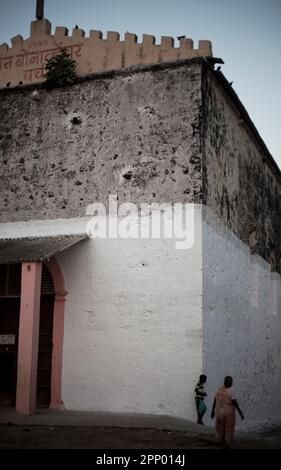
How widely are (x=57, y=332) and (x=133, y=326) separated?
1.71 metres

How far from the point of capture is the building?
1162cm

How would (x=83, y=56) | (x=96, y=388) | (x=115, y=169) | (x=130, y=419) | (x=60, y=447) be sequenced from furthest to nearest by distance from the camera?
(x=83, y=56), (x=115, y=169), (x=96, y=388), (x=130, y=419), (x=60, y=447)

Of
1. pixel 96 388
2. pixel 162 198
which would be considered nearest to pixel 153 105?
pixel 162 198

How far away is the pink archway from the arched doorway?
0.59ft

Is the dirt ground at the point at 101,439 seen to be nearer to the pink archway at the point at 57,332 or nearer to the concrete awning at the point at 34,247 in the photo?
the pink archway at the point at 57,332

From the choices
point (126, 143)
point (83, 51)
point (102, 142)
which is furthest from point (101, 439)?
point (83, 51)

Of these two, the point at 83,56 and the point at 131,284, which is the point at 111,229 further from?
the point at 83,56

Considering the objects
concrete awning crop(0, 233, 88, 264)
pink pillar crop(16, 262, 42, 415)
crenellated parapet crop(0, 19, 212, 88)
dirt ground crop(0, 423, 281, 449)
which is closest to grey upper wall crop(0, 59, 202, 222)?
crenellated parapet crop(0, 19, 212, 88)

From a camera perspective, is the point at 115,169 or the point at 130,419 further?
the point at 115,169

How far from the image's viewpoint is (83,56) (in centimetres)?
1392

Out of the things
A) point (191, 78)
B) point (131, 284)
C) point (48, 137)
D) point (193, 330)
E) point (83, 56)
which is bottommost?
point (193, 330)

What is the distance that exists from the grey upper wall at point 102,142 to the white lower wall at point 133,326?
115 centimetres

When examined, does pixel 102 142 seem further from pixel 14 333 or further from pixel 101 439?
pixel 101 439

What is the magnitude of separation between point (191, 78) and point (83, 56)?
9.20 feet
